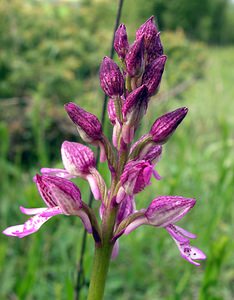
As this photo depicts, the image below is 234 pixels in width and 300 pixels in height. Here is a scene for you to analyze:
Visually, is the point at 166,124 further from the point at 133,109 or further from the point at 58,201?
the point at 58,201

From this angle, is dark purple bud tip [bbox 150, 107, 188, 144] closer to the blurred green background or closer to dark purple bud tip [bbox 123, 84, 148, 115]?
dark purple bud tip [bbox 123, 84, 148, 115]

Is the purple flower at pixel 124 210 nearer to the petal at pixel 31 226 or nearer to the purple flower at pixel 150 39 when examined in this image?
the petal at pixel 31 226

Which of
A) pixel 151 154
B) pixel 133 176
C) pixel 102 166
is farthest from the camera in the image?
pixel 102 166

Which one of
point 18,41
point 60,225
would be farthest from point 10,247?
point 18,41

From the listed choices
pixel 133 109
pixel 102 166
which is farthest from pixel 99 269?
pixel 102 166

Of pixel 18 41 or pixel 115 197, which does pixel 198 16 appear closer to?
pixel 18 41

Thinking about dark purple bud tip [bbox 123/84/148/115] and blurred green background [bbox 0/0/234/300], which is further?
blurred green background [bbox 0/0/234/300]

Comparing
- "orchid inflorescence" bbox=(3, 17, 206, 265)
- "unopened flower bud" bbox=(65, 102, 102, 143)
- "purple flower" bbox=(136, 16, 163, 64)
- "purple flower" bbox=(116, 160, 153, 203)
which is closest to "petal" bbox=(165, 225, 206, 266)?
"orchid inflorescence" bbox=(3, 17, 206, 265)
